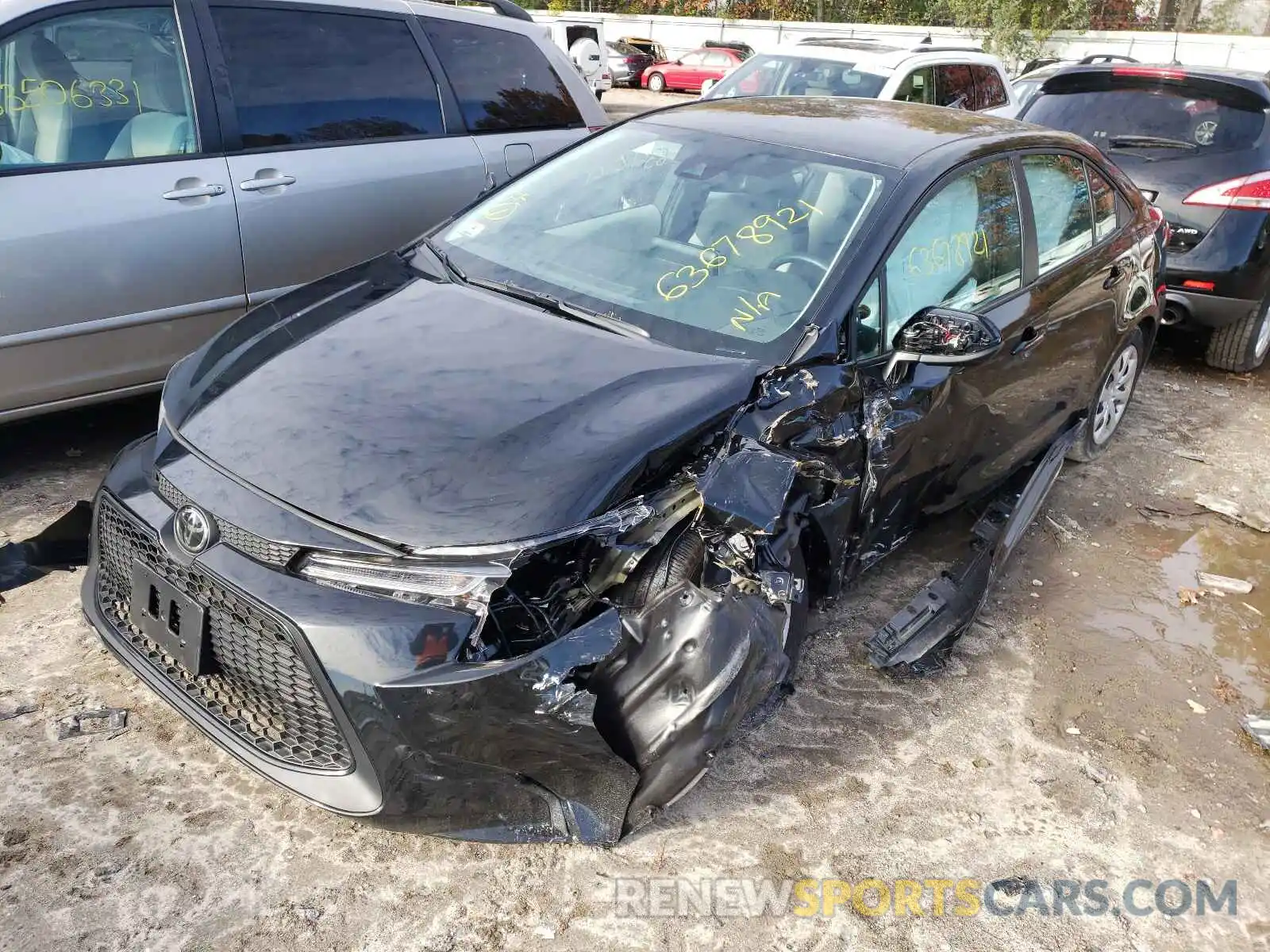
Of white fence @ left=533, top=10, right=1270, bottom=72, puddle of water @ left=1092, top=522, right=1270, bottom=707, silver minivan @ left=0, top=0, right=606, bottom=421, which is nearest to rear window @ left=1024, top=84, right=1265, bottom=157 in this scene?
puddle of water @ left=1092, top=522, right=1270, bottom=707

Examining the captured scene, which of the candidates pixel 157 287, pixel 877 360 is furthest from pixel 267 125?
pixel 877 360

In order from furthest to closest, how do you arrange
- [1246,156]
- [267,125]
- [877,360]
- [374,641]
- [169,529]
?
[1246,156] → [267,125] → [877,360] → [169,529] → [374,641]

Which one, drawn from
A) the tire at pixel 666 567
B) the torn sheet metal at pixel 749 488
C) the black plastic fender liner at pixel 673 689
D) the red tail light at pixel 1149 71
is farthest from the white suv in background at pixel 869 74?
the black plastic fender liner at pixel 673 689

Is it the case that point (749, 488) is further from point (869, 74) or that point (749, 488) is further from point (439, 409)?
point (869, 74)

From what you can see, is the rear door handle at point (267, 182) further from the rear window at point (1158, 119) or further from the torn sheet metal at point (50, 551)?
the rear window at point (1158, 119)

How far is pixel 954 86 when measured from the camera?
28.6ft

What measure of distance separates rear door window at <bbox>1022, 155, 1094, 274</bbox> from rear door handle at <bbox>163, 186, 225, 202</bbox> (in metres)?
3.15

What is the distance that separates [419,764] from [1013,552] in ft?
9.28

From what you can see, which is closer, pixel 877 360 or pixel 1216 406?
pixel 877 360

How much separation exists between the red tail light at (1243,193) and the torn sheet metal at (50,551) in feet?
19.5

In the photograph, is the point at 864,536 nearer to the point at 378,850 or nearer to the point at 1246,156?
the point at 378,850

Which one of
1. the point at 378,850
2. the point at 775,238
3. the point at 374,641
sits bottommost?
the point at 378,850

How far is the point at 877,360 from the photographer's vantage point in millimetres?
3084

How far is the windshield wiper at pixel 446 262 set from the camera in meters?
3.32
